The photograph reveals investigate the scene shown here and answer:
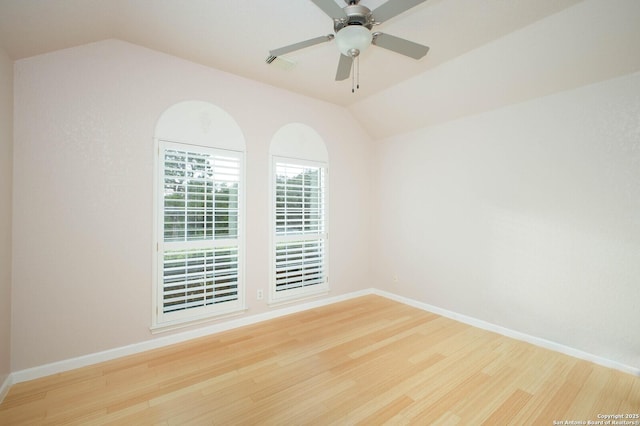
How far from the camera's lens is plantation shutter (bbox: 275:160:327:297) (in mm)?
3518

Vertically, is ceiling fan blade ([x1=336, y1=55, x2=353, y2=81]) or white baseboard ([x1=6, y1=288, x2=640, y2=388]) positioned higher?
ceiling fan blade ([x1=336, y1=55, x2=353, y2=81])

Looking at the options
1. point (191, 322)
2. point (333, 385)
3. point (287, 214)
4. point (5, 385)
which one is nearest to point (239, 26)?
point (287, 214)

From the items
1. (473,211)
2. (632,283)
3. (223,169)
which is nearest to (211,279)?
(223,169)

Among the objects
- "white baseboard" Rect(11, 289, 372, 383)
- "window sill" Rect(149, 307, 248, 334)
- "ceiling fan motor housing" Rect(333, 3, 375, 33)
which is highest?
"ceiling fan motor housing" Rect(333, 3, 375, 33)

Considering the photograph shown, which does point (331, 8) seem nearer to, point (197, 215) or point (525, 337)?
point (197, 215)

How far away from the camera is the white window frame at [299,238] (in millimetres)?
3441

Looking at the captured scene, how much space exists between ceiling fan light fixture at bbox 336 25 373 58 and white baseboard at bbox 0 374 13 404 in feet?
11.2

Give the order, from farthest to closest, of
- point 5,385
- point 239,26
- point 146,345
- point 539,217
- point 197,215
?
point 197,215 → point 539,217 → point 146,345 → point 239,26 → point 5,385

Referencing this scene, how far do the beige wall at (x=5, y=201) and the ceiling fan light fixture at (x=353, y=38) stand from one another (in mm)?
2432

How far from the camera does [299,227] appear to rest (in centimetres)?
369

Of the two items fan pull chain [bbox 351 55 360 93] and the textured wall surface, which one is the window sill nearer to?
the textured wall surface

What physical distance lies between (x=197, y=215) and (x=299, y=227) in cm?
130

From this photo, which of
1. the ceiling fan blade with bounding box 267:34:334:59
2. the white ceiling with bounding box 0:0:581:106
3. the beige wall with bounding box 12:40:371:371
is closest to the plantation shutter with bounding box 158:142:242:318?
the beige wall with bounding box 12:40:371:371

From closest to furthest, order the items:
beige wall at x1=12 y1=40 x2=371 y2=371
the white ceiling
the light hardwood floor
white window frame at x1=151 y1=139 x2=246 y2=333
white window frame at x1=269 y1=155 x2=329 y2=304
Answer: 1. the light hardwood floor
2. the white ceiling
3. beige wall at x1=12 y1=40 x2=371 y2=371
4. white window frame at x1=151 y1=139 x2=246 y2=333
5. white window frame at x1=269 y1=155 x2=329 y2=304
